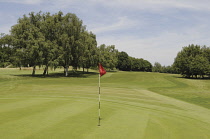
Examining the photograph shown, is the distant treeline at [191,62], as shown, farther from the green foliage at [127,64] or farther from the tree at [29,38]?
the green foliage at [127,64]

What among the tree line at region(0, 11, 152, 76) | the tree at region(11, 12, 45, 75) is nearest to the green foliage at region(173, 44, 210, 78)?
the tree line at region(0, 11, 152, 76)

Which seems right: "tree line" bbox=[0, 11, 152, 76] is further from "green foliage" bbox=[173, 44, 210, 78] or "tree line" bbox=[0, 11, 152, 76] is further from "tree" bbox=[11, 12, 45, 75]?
"green foliage" bbox=[173, 44, 210, 78]

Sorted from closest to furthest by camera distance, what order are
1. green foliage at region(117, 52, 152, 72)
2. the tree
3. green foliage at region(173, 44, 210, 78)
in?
1. the tree
2. green foliage at region(173, 44, 210, 78)
3. green foliage at region(117, 52, 152, 72)

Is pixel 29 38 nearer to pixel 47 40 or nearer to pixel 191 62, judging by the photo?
pixel 47 40

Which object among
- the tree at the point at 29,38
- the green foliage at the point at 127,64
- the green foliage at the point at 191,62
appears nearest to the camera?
the tree at the point at 29,38

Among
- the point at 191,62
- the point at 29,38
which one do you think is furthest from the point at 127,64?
the point at 29,38

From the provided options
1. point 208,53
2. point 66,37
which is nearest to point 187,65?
point 208,53

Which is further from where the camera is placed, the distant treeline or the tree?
the distant treeline

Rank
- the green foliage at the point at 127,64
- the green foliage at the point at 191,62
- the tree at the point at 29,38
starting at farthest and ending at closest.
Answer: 1. the green foliage at the point at 127,64
2. the green foliage at the point at 191,62
3. the tree at the point at 29,38

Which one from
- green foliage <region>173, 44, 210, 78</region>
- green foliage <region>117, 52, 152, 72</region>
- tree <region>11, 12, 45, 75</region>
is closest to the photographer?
tree <region>11, 12, 45, 75</region>

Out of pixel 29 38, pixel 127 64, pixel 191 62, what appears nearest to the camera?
pixel 29 38

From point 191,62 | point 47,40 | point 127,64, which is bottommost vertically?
point 191,62

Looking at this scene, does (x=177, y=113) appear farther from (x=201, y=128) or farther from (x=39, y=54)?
(x=39, y=54)

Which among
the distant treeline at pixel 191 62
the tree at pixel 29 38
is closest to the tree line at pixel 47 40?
the tree at pixel 29 38
